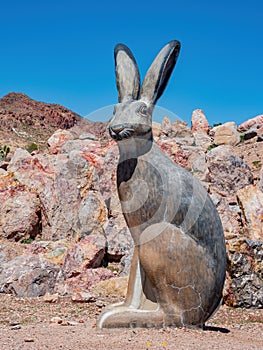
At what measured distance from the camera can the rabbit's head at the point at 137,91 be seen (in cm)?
581

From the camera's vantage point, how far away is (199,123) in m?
42.3

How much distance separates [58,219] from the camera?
15516 mm

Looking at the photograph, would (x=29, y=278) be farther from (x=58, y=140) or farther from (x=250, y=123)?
(x=250, y=123)

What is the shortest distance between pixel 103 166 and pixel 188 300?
12.9 m

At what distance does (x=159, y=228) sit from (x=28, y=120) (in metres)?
69.6

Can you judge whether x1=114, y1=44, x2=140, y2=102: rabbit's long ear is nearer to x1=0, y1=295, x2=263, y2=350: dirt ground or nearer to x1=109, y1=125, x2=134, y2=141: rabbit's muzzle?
x1=109, y1=125, x2=134, y2=141: rabbit's muzzle

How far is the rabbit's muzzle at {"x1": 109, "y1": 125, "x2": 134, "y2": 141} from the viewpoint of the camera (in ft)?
A: 18.9

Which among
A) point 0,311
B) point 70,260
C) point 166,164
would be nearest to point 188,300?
point 166,164

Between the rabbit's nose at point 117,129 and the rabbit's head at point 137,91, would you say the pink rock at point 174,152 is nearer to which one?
the rabbit's head at point 137,91

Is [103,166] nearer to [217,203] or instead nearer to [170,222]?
[217,203]

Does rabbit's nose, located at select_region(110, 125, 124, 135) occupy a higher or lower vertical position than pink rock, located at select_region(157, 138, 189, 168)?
lower

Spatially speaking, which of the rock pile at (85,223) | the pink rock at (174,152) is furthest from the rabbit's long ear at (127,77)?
the pink rock at (174,152)

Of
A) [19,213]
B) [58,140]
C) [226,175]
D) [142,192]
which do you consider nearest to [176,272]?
[142,192]

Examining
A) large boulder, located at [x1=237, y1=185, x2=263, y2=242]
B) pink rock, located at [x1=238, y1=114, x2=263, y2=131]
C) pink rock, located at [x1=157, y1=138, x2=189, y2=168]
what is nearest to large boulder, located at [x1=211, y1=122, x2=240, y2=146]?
pink rock, located at [x1=238, y1=114, x2=263, y2=131]
